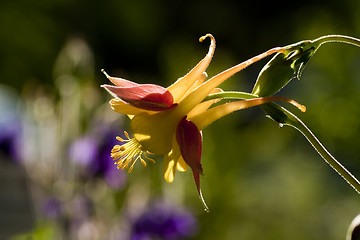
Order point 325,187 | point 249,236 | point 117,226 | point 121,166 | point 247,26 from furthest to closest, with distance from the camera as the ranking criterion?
1. point 247,26
2. point 325,187
3. point 249,236
4. point 117,226
5. point 121,166

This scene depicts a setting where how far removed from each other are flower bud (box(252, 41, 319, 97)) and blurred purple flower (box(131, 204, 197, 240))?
127cm

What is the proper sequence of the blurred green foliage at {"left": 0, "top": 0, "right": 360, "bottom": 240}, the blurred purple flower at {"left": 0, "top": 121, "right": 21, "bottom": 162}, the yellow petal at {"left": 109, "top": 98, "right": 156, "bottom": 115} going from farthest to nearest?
the blurred green foliage at {"left": 0, "top": 0, "right": 360, "bottom": 240}, the blurred purple flower at {"left": 0, "top": 121, "right": 21, "bottom": 162}, the yellow petal at {"left": 109, "top": 98, "right": 156, "bottom": 115}

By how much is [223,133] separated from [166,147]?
3639mm

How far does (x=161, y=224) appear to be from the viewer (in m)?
1.91

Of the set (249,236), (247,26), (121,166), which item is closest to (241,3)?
(247,26)

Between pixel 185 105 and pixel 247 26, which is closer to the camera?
pixel 185 105

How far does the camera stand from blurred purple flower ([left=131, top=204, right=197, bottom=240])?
187 centimetres

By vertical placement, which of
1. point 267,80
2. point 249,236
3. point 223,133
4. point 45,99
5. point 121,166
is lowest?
point 249,236

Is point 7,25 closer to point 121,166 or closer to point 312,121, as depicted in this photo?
point 312,121

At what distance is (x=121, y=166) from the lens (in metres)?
0.79

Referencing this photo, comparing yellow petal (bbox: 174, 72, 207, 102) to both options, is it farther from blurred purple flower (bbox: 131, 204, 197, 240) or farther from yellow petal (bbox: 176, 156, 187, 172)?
blurred purple flower (bbox: 131, 204, 197, 240)

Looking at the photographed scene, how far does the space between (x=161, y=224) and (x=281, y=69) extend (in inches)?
51.7

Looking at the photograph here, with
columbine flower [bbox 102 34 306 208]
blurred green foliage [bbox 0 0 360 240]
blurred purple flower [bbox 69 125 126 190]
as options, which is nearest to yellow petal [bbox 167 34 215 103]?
columbine flower [bbox 102 34 306 208]

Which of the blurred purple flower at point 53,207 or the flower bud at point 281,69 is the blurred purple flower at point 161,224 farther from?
the flower bud at point 281,69
